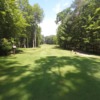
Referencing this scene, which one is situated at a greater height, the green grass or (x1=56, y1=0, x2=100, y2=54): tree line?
(x1=56, y1=0, x2=100, y2=54): tree line

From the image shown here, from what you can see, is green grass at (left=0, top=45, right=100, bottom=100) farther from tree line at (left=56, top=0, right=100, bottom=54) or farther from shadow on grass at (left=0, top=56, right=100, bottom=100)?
tree line at (left=56, top=0, right=100, bottom=54)

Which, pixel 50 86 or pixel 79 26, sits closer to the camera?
pixel 50 86

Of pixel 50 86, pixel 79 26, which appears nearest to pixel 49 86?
pixel 50 86

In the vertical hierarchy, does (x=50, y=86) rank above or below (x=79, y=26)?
below

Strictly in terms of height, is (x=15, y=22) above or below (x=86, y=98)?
above

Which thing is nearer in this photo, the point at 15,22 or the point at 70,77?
the point at 70,77

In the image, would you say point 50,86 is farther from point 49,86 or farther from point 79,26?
point 79,26

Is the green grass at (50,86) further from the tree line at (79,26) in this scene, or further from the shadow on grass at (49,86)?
the tree line at (79,26)

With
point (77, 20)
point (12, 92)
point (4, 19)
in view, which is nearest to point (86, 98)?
point (12, 92)

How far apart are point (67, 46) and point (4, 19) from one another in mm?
32619

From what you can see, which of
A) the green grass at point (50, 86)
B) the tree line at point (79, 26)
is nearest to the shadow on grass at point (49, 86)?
the green grass at point (50, 86)

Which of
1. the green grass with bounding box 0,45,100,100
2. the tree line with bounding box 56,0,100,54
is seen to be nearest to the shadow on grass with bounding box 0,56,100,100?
the green grass with bounding box 0,45,100,100

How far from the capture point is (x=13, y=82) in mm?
8180

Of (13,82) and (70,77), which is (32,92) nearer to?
(13,82)
